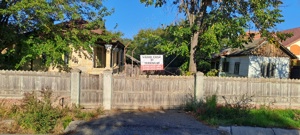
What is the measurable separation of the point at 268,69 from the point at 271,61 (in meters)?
0.71

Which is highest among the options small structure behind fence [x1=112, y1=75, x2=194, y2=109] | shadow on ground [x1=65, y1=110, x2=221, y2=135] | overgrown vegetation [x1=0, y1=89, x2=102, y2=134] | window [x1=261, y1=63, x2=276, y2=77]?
window [x1=261, y1=63, x2=276, y2=77]

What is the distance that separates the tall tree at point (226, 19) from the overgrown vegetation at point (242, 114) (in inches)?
124

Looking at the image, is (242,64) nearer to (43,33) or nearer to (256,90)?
(256,90)

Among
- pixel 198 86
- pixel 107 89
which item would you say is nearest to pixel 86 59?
pixel 107 89

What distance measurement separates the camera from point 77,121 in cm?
757

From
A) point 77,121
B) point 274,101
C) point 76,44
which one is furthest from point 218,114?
point 76,44

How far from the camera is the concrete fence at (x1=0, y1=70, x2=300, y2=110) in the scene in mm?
8977

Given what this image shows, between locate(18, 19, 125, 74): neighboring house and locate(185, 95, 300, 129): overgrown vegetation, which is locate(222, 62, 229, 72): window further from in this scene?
locate(185, 95, 300, 129): overgrown vegetation

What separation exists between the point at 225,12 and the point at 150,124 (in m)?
8.03

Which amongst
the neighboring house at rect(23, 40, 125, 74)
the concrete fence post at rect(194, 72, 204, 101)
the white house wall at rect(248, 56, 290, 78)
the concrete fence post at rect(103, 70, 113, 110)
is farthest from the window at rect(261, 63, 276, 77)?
the concrete fence post at rect(103, 70, 113, 110)

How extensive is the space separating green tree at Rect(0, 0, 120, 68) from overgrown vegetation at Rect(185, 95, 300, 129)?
21.4ft

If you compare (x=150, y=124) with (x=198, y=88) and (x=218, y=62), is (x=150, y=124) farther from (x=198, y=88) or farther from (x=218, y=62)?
(x=218, y=62)

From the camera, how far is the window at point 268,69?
1858 centimetres

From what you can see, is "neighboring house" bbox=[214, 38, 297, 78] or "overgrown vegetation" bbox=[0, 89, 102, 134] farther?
"neighboring house" bbox=[214, 38, 297, 78]
